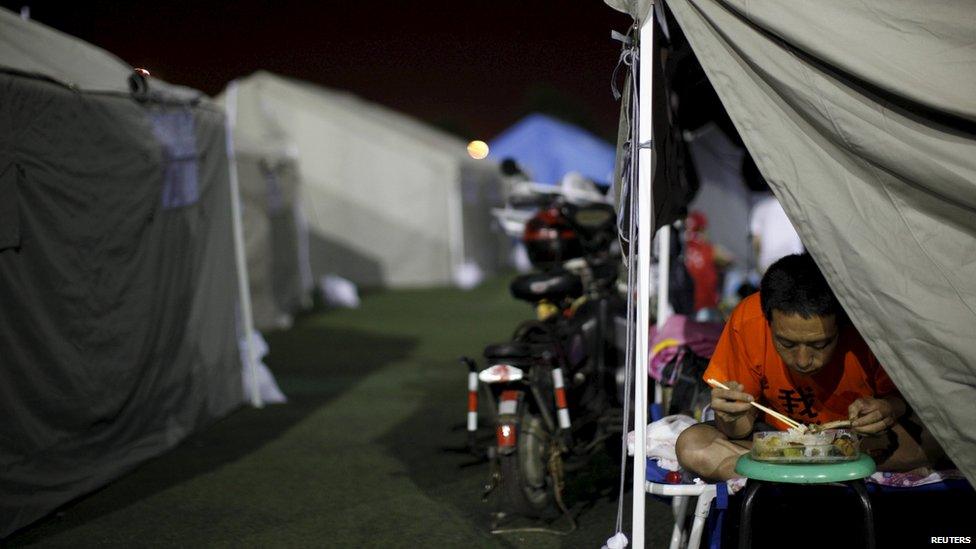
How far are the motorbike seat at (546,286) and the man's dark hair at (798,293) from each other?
2.23 meters

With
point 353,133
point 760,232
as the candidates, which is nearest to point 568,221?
point 760,232

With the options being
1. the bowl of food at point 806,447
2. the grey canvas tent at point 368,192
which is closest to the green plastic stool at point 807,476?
the bowl of food at point 806,447

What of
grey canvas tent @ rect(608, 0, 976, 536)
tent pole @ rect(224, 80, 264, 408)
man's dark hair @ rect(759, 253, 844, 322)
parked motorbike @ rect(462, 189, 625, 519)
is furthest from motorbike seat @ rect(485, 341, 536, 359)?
tent pole @ rect(224, 80, 264, 408)

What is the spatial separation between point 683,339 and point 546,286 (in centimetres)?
109

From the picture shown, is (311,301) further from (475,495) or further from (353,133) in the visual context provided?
(475,495)

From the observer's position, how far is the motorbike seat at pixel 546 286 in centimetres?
566

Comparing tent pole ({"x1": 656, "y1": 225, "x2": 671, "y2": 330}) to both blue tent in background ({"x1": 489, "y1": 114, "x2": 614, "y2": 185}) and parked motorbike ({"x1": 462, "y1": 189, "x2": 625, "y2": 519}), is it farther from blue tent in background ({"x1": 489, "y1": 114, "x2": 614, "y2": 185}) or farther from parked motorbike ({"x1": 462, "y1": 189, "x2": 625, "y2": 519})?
blue tent in background ({"x1": 489, "y1": 114, "x2": 614, "y2": 185})

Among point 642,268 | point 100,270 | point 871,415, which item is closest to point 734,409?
point 871,415

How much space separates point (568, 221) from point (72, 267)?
310cm

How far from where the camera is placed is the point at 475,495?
17.2ft

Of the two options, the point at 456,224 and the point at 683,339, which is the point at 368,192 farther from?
the point at 683,339

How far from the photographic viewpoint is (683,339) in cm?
482

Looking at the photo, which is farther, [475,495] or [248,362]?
[248,362]

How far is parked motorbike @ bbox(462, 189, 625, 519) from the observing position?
15.5ft
